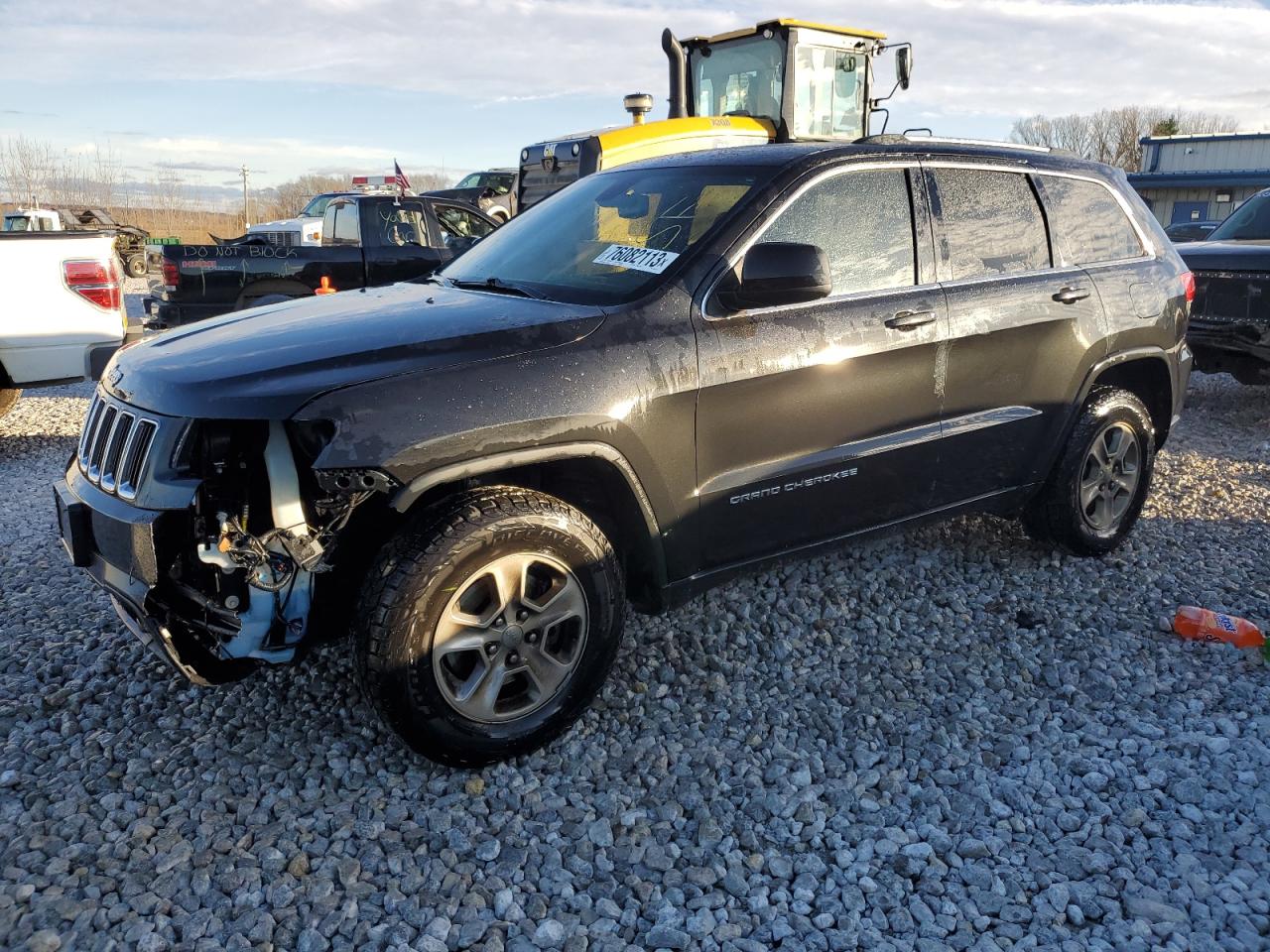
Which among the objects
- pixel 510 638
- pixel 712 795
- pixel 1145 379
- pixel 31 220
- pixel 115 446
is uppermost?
pixel 31 220

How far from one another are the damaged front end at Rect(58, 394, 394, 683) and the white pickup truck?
13.7 ft

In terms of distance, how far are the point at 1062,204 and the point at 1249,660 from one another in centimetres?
213

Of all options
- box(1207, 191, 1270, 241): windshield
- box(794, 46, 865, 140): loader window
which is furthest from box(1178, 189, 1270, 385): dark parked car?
box(794, 46, 865, 140): loader window

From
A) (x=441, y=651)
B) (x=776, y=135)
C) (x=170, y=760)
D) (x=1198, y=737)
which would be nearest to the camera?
(x=441, y=651)

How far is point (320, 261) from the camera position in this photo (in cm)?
1036

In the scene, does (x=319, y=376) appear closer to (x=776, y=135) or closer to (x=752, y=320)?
(x=752, y=320)

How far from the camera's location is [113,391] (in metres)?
3.15

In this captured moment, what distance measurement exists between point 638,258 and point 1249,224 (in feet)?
26.0

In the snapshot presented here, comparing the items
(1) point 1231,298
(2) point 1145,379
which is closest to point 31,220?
(1) point 1231,298

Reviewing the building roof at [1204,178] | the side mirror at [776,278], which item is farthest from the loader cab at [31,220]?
the building roof at [1204,178]

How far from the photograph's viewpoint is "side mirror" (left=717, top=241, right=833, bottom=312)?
3211 mm

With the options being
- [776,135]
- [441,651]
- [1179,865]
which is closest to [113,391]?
[441,651]

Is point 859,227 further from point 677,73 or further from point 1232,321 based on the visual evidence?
point 677,73

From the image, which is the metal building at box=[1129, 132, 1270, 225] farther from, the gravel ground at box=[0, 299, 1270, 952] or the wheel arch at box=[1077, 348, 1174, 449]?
the gravel ground at box=[0, 299, 1270, 952]
